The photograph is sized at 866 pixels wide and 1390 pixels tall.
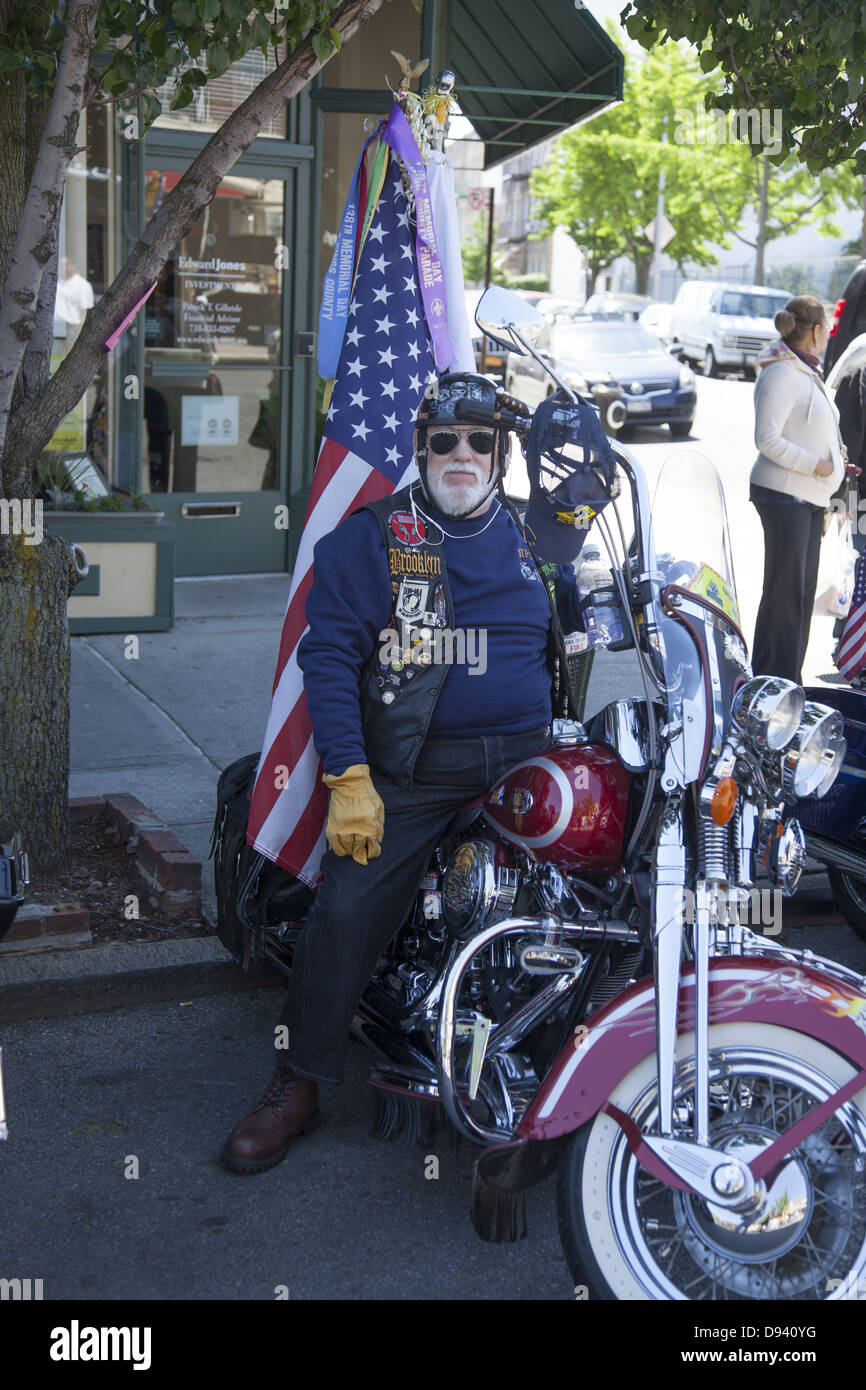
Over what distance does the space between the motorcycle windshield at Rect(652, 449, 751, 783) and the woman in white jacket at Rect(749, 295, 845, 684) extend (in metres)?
3.63

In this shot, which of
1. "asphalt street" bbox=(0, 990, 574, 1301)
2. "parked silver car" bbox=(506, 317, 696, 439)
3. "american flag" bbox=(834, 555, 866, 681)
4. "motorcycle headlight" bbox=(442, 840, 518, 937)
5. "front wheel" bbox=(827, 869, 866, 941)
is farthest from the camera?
"parked silver car" bbox=(506, 317, 696, 439)

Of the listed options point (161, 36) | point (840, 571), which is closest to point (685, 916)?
point (161, 36)

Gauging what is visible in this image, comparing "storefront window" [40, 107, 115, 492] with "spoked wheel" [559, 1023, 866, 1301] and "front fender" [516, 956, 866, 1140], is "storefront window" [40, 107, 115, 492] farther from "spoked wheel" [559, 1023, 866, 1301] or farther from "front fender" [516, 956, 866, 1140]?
"spoked wheel" [559, 1023, 866, 1301]

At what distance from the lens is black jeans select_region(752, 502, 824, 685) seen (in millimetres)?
6871

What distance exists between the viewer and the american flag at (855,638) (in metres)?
5.01

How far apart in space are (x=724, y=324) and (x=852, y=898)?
1036 inches

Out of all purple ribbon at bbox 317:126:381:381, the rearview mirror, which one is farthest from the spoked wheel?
purple ribbon at bbox 317:126:381:381

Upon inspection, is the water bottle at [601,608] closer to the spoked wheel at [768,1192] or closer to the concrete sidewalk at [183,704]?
the spoked wheel at [768,1192]

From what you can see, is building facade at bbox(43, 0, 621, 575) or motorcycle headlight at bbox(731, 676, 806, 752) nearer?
motorcycle headlight at bbox(731, 676, 806, 752)

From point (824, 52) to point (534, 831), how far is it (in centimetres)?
290

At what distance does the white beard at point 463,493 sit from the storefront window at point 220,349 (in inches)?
235

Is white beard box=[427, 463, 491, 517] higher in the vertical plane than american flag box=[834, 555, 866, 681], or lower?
higher
